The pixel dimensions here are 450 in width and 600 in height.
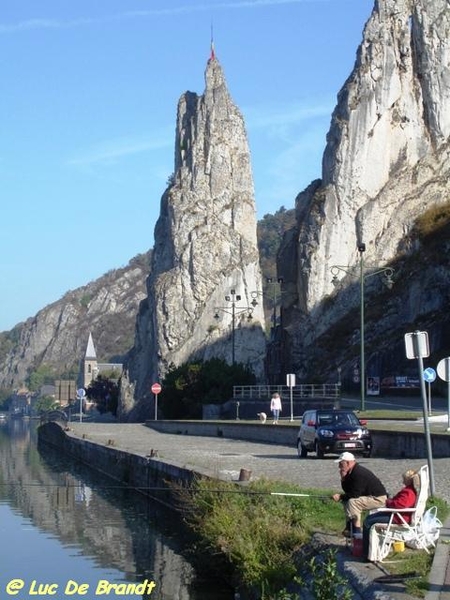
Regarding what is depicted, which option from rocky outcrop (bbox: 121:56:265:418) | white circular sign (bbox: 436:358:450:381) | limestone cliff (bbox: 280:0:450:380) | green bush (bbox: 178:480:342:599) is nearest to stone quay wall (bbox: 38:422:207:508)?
green bush (bbox: 178:480:342:599)

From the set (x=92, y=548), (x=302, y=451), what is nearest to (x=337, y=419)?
(x=302, y=451)

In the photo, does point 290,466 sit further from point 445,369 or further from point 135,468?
point 135,468

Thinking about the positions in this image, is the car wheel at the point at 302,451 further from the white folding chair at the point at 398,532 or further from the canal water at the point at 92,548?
the white folding chair at the point at 398,532

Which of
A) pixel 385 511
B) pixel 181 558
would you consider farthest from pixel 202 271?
pixel 385 511

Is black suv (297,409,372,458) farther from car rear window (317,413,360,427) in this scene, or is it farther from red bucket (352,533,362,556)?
red bucket (352,533,362,556)

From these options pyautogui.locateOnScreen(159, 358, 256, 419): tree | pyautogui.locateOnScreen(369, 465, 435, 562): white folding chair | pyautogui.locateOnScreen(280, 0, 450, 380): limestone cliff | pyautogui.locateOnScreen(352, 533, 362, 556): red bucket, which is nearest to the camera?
pyautogui.locateOnScreen(369, 465, 435, 562): white folding chair

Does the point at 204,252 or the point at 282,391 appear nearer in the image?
the point at 282,391

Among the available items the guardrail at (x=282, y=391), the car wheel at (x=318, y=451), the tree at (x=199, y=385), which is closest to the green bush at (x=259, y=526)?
the car wheel at (x=318, y=451)

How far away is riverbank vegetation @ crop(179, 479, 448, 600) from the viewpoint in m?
11.4

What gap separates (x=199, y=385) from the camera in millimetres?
83562

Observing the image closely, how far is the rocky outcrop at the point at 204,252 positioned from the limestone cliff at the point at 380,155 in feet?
46.8

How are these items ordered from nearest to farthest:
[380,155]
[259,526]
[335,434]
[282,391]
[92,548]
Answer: [259,526] → [92,548] → [335,434] → [282,391] → [380,155]

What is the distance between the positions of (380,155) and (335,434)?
78.3 metres

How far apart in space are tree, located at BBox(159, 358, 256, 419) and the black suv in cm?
4946
